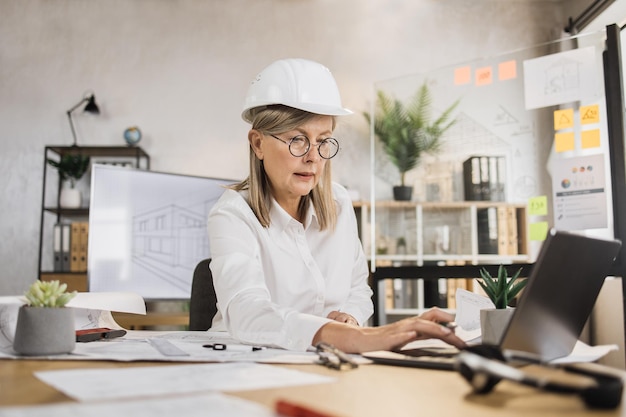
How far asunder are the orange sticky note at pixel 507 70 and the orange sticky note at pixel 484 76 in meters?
0.07

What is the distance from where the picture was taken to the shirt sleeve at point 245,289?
1.15 m

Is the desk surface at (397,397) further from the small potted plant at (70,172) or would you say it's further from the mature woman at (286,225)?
the small potted plant at (70,172)

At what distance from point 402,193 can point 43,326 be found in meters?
3.28

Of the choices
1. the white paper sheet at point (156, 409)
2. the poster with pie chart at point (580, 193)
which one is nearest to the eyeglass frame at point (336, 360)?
the white paper sheet at point (156, 409)

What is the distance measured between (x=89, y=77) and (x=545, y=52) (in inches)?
134

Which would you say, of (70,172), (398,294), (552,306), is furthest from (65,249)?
(552,306)

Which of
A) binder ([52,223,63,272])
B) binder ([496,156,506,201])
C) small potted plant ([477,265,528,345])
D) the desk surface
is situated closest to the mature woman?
small potted plant ([477,265,528,345])

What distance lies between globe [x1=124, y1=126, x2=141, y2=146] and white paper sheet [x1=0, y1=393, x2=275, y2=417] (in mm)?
4216

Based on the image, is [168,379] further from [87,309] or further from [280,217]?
[280,217]

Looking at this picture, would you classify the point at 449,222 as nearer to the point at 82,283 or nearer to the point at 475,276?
the point at 475,276

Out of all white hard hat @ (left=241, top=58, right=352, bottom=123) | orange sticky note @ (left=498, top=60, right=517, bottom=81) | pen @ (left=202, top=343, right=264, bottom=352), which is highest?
orange sticky note @ (left=498, top=60, right=517, bottom=81)

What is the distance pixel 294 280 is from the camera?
1.61m

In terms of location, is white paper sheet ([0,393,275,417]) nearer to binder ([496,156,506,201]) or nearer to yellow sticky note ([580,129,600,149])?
yellow sticky note ([580,129,600,149])

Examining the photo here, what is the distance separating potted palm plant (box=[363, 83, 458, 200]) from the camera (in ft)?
12.8
